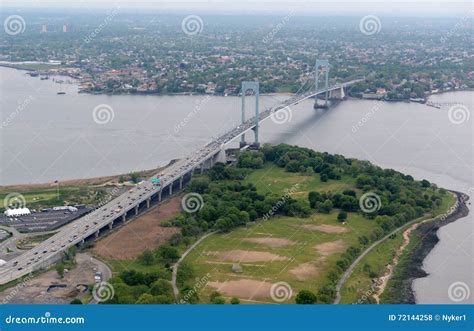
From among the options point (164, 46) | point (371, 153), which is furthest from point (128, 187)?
point (164, 46)

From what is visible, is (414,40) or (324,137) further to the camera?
(414,40)

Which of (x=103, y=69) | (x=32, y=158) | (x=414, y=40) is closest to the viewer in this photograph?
(x=32, y=158)

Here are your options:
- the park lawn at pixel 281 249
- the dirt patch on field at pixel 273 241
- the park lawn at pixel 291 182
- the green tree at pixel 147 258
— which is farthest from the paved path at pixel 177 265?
the park lawn at pixel 291 182

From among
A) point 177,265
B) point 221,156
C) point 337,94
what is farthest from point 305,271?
point 337,94

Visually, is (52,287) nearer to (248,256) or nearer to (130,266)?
(130,266)

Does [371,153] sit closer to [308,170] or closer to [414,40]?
[308,170]

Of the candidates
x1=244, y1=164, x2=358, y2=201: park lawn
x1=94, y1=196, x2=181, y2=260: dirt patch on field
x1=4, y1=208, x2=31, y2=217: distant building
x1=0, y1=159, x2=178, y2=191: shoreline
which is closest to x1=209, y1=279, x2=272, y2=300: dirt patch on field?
x1=94, y1=196, x2=181, y2=260: dirt patch on field

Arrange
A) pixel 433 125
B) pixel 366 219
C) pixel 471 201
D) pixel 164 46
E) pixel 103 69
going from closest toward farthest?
1. pixel 366 219
2. pixel 471 201
3. pixel 433 125
4. pixel 103 69
5. pixel 164 46

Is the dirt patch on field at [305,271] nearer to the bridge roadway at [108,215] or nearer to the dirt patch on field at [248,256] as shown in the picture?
the dirt patch on field at [248,256]
